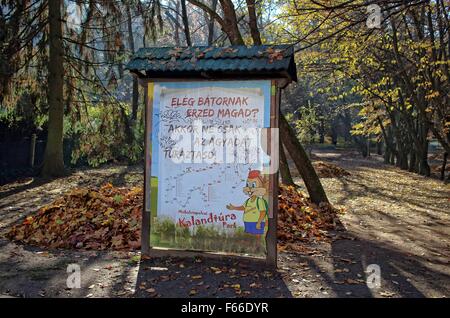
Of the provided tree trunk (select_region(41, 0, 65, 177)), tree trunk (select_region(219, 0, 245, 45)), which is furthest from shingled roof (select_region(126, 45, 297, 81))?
tree trunk (select_region(41, 0, 65, 177))

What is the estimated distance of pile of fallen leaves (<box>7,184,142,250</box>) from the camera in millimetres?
7173

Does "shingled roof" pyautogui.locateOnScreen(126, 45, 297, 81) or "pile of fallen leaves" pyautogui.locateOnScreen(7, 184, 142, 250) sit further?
"pile of fallen leaves" pyautogui.locateOnScreen(7, 184, 142, 250)

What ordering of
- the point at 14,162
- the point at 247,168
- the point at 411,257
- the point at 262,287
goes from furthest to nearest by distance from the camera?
the point at 14,162 → the point at 411,257 → the point at 247,168 → the point at 262,287

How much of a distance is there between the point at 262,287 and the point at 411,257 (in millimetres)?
2734

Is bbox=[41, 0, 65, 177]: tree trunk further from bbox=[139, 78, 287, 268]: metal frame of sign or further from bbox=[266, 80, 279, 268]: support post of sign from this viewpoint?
bbox=[266, 80, 279, 268]: support post of sign

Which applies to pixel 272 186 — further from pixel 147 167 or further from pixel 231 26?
pixel 231 26

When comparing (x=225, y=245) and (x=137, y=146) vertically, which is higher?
(x=137, y=146)

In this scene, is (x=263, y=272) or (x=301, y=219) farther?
(x=301, y=219)

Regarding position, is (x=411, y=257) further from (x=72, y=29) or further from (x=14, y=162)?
(x=14, y=162)

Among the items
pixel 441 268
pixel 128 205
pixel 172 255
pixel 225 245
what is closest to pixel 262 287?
pixel 225 245

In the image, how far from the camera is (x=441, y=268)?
6184mm

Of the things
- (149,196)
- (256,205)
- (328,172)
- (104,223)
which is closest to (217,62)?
(256,205)

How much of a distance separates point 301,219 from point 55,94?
1024 centimetres

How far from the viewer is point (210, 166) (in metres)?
6.02
